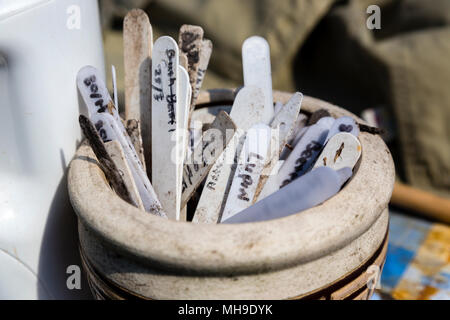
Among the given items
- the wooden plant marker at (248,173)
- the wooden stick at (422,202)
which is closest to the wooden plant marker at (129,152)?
the wooden plant marker at (248,173)

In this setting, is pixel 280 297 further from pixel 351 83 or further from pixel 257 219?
pixel 351 83

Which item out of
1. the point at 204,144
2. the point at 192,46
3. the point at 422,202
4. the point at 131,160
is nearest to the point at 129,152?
the point at 131,160

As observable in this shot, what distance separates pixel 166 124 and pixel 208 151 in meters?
0.09

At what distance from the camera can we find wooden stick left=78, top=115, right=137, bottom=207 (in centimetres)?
66

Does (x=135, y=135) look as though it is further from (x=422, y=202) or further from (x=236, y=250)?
(x=422, y=202)

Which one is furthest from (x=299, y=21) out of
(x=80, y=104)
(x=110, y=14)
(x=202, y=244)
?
(x=202, y=244)

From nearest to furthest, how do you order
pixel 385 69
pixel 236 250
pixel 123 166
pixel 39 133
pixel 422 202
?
pixel 236 250, pixel 123 166, pixel 39 133, pixel 422 202, pixel 385 69

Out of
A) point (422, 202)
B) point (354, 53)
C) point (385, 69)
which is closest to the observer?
point (422, 202)

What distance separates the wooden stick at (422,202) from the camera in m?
1.31

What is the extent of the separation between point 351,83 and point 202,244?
1.27 metres

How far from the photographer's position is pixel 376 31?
5.53 feet

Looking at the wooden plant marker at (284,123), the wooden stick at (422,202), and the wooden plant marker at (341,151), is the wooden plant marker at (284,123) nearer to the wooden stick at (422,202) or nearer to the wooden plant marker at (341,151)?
the wooden plant marker at (341,151)

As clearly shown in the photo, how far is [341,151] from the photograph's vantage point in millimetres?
698

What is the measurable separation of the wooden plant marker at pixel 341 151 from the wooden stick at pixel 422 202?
747 millimetres
